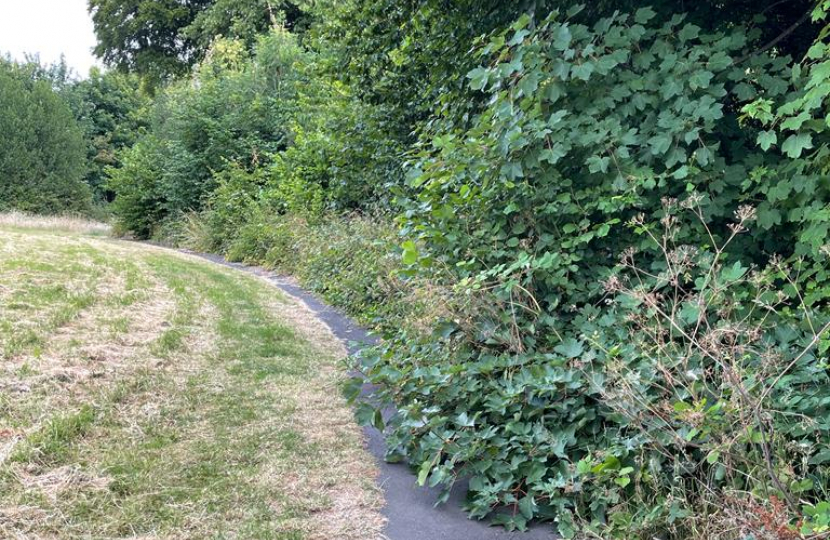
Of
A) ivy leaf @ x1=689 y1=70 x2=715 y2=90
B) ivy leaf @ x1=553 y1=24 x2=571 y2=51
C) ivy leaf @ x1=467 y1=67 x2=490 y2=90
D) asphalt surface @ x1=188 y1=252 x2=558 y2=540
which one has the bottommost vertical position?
asphalt surface @ x1=188 y1=252 x2=558 y2=540

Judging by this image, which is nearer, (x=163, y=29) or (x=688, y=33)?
(x=688, y=33)

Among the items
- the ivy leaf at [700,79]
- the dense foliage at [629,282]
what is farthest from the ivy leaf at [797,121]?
the ivy leaf at [700,79]

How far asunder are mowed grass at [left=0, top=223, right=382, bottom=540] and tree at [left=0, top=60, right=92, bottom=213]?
22.1 metres

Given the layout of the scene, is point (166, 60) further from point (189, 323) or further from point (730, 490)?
point (730, 490)

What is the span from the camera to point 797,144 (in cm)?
287

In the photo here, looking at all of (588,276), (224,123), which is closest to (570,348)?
(588,276)

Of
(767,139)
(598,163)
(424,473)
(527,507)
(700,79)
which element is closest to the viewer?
(527,507)

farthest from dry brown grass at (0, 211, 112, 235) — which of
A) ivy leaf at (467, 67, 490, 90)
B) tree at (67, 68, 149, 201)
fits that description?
ivy leaf at (467, 67, 490, 90)

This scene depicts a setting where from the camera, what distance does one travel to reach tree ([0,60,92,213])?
2400 cm

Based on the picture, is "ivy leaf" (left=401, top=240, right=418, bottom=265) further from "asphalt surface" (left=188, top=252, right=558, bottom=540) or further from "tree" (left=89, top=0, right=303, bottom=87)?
"tree" (left=89, top=0, right=303, bottom=87)

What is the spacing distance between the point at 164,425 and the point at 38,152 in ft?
88.3

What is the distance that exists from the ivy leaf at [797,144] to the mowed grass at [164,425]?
9.16 feet

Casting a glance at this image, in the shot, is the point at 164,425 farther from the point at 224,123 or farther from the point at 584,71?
the point at 224,123

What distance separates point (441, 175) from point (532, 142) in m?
0.79
